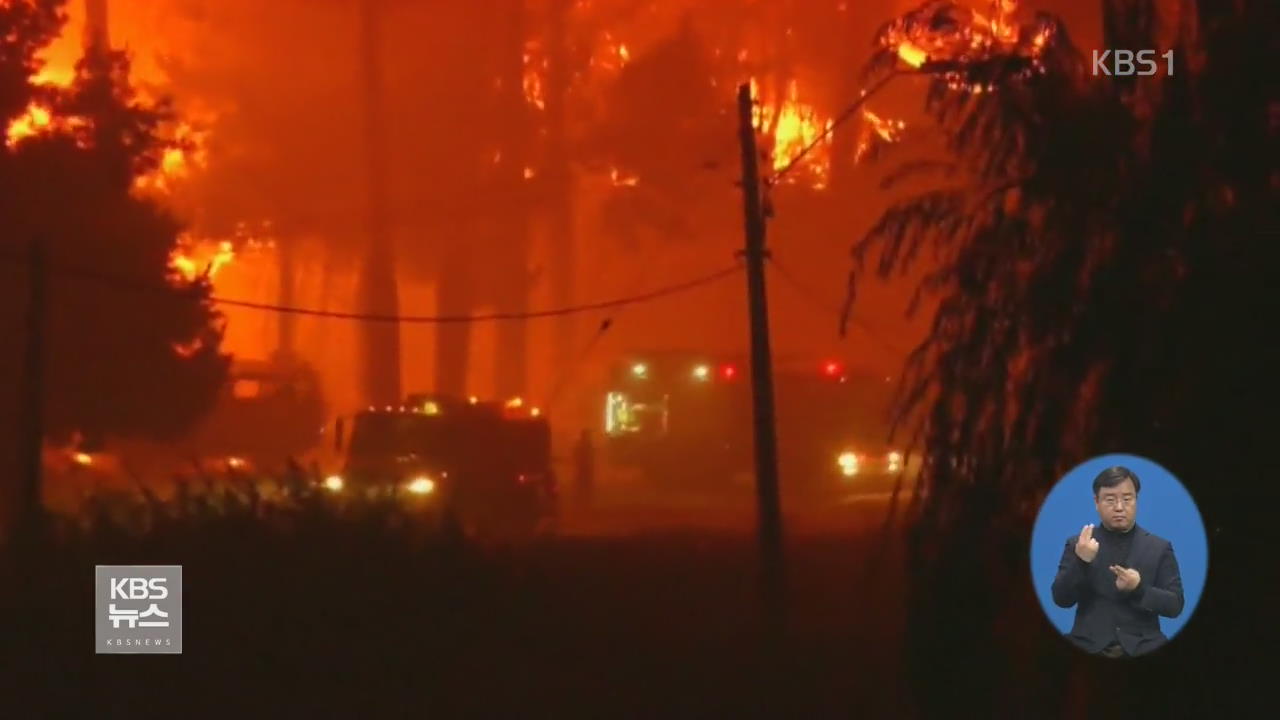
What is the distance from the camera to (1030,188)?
1212cm

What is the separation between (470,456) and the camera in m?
29.2

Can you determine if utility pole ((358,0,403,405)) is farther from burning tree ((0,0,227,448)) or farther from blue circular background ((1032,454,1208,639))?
blue circular background ((1032,454,1208,639))

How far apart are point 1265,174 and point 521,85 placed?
43738 millimetres

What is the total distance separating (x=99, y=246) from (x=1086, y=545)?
23.3m

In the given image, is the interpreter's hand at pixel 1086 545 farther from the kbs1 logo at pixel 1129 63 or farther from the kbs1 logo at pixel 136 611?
the kbs1 logo at pixel 136 611

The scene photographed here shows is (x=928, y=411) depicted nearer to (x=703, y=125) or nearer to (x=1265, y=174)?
(x=1265, y=174)

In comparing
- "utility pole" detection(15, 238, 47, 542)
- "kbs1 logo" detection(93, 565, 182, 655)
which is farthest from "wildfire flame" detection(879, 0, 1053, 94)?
"utility pole" detection(15, 238, 47, 542)

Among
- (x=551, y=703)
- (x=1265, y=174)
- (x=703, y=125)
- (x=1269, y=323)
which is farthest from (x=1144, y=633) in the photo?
(x=703, y=125)

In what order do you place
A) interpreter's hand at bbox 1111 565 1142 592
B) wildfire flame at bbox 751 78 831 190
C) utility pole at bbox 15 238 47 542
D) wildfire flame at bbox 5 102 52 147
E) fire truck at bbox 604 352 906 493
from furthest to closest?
wildfire flame at bbox 751 78 831 190, fire truck at bbox 604 352 906 493, wildfire flame at bbox 5 102 52 147, utility pole at bbox 15 238 47 542, interpreter's hand at bbox 1111 565 1142 592

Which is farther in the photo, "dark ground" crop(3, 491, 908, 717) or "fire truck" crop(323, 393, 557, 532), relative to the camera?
"fire truck" crop(323, 393, 557, 532)

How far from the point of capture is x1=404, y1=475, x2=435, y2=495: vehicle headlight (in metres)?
26.4

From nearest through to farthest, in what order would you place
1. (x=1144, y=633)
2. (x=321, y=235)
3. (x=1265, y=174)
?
(x=1144, y=633) → (x=1265, y=174) → (x=321, y=235)

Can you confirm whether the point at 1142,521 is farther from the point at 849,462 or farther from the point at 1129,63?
the point at 849,462

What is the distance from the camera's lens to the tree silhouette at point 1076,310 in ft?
36.8
